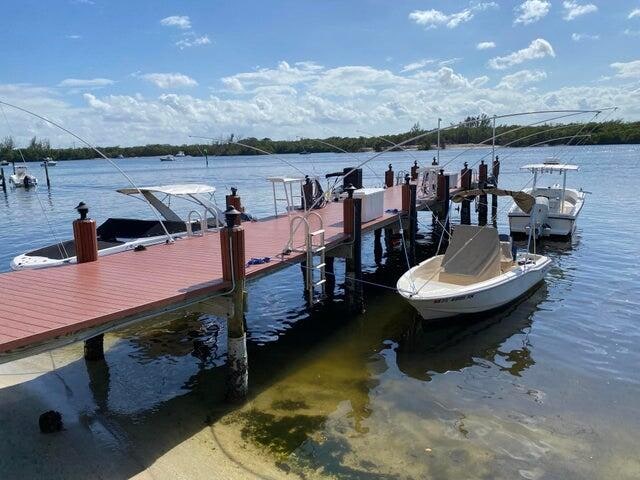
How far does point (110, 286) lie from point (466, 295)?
304 inches

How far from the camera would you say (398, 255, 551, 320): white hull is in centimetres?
1178

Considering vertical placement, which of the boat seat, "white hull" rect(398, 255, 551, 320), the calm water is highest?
the boat seat

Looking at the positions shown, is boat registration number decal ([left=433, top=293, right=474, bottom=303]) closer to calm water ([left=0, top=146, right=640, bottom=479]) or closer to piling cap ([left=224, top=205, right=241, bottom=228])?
calm water ([left=0, top=146, right=640, bottom=479])

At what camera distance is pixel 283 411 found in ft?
27.9

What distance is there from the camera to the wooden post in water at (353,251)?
1280 cm

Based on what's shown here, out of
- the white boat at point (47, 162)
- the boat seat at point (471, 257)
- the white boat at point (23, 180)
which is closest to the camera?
the boat seat at point (471, 257)

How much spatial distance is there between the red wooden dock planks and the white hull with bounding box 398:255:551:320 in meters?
2.43

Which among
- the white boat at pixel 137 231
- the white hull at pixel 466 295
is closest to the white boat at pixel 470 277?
the white hull at pixel 466 295

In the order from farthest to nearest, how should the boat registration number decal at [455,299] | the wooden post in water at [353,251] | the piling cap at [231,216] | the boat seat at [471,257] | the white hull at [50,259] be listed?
the boat seat at [471,257] → the wooden post in water at [353,251] → the white hull at [50,259] → the boat registration number decal at [455,299] → the piling cap at [231,216]

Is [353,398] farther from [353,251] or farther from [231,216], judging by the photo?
[353,251]

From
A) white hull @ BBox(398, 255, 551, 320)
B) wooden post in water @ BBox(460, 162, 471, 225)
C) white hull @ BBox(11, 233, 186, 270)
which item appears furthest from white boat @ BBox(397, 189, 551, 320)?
wooden post in water @ BBox(460, 162, 471, 225)

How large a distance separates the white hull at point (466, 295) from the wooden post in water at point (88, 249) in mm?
6569

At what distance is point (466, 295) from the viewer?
12.1 m

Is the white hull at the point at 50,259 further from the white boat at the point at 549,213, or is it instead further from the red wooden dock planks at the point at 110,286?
the white boat at the point at 549,213
